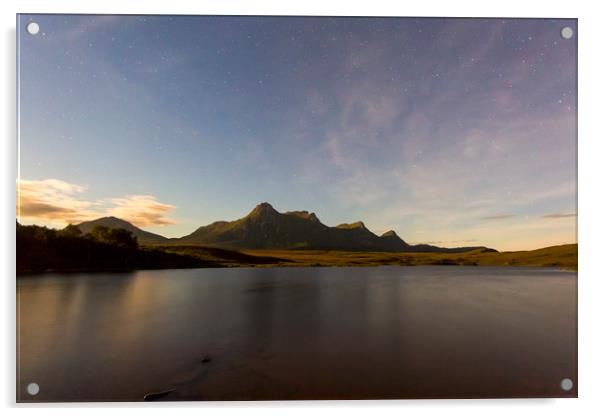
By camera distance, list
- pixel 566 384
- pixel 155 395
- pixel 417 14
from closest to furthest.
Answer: pixel 155 395 < pixel 566 384 < pixel 417 14

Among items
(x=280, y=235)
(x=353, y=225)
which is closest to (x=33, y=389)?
(x=280, y=235)

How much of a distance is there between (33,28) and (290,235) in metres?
2.36

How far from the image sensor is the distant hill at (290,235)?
2.12 m

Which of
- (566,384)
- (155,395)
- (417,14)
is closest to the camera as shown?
(155,395)

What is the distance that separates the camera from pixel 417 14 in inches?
85.3

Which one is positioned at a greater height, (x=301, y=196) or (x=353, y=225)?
(x=301, y=196)

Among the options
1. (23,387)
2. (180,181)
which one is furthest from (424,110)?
(23,387)

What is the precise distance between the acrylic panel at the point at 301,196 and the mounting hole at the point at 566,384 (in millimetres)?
72

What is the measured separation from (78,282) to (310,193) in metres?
1.87

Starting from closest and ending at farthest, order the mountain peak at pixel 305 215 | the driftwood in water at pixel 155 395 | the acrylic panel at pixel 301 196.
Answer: the driftwood in water at pixel 155 395 → the acrylic panel at pixel 301 196 → the mountain peak at pixel 305 215

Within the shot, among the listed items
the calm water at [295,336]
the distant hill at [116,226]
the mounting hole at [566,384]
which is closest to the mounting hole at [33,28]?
the distant hill at [116,226]

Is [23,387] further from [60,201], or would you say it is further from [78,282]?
[60,201]

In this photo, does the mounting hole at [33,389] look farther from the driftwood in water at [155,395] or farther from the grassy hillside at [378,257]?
the grassy hillside at [378,257]

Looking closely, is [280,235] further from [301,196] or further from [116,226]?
[116,226]
